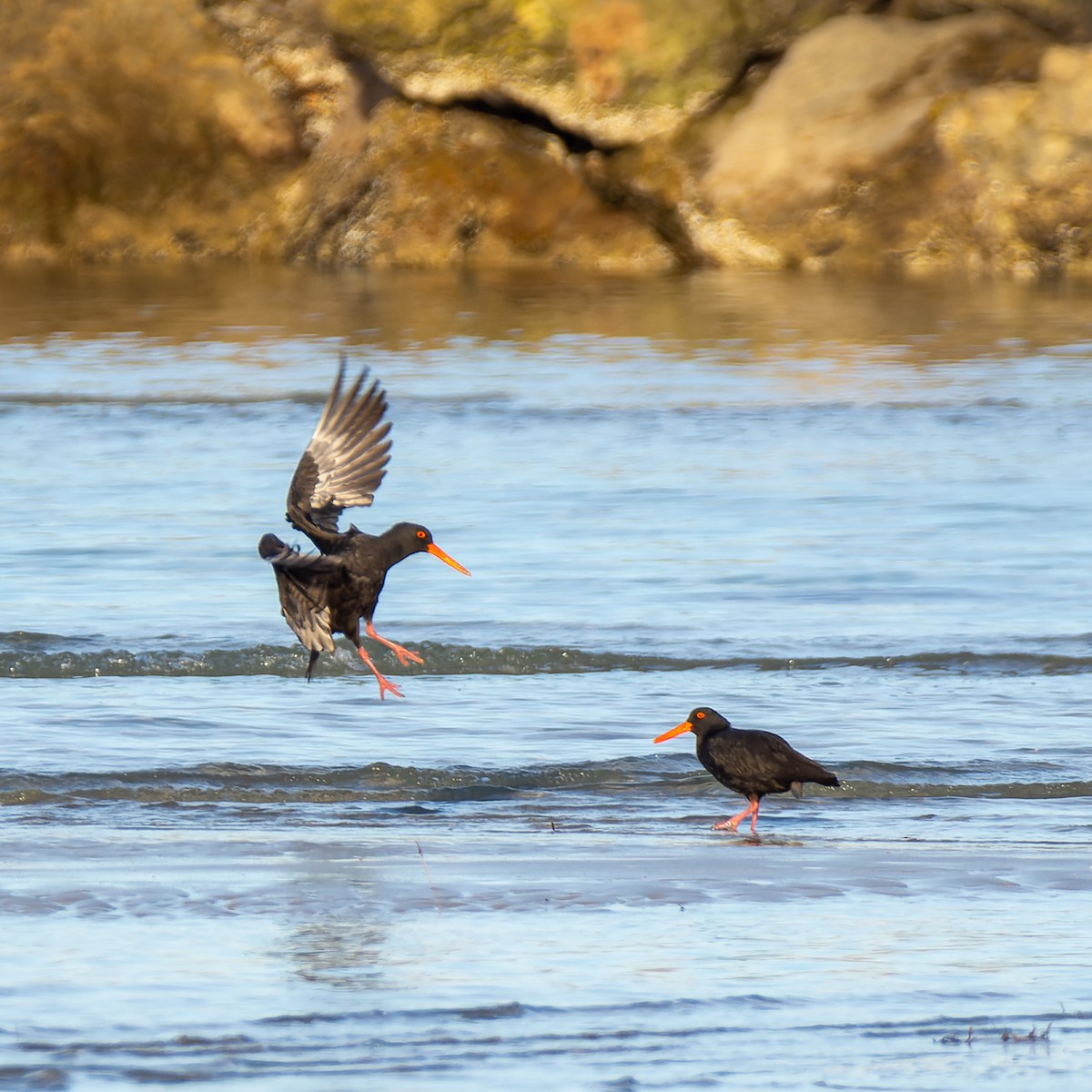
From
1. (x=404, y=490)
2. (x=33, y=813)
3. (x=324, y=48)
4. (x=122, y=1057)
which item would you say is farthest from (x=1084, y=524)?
(x=324, y=48)

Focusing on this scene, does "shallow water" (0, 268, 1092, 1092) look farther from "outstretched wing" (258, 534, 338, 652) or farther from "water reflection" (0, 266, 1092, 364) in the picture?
"water reflection" (0, 266, 1092, 364)

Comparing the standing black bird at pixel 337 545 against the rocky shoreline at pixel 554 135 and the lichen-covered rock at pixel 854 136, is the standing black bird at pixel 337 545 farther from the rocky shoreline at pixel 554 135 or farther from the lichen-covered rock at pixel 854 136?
the lichen-covered rock at pixel 854 136

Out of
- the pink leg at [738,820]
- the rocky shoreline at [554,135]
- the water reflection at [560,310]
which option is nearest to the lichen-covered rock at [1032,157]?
the rocky shoreline at [554,135]

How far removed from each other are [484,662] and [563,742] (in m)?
1.35

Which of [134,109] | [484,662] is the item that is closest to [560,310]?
[134,109]

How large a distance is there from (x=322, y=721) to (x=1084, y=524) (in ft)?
16.3

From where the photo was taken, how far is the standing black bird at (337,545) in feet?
26.1

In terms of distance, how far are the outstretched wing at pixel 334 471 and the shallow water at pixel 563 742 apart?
724mm

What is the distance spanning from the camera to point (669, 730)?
771 centimetres

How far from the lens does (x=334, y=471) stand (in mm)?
8023

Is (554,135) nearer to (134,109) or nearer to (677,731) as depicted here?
(134,109)

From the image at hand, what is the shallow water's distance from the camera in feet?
14.8

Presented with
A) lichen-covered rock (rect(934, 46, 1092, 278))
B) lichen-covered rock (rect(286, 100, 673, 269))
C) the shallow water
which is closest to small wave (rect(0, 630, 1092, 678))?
the shallow water

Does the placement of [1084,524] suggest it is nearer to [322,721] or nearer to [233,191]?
[322,721]
